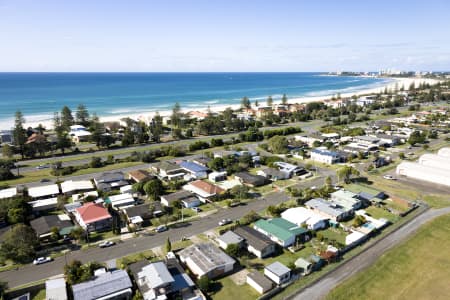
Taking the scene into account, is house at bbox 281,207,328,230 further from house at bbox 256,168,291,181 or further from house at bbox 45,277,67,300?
house at bbox 45,277,67,300

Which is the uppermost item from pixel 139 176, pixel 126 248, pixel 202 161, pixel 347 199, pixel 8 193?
pixel 8 193

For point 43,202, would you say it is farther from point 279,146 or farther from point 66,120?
point 66,120

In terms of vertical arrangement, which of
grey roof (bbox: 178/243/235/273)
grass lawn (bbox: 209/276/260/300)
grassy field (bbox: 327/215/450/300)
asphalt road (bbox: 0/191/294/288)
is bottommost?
grassy field (bbox: 327/215/450/300)

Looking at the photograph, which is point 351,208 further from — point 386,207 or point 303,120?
point 303,120

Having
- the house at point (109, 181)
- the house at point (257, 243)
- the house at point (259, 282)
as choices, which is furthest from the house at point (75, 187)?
the house at point (259, 282)

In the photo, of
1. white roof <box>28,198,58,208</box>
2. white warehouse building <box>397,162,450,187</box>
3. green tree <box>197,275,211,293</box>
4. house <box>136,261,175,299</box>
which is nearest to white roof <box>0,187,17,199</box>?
white roof <box>28,198,58,208</box>

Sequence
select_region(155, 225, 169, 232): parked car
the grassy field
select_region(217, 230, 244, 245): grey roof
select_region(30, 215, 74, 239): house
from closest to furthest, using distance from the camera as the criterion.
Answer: the grassy field, select_region(217, 230, 244, 245): grey roof, select_region(30, 215, 74, 239): house, select_region(155, 225, 169, 232): parked car

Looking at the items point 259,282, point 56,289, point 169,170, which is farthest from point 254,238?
point 169,170

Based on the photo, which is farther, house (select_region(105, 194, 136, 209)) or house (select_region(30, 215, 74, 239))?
house (select_region(105, 194, 136, 209))
